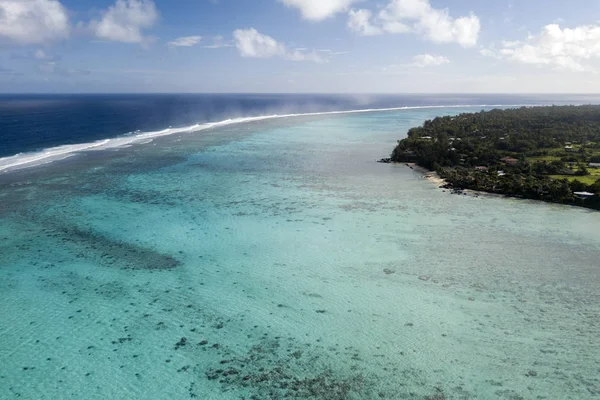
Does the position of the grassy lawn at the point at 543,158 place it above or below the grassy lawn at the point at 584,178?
above

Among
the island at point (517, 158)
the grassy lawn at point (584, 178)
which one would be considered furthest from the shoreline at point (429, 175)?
the grassy lawn at point (584, 178)

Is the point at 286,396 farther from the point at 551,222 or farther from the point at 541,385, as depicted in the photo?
the point at 551,222

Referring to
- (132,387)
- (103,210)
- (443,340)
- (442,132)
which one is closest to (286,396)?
(132,387)

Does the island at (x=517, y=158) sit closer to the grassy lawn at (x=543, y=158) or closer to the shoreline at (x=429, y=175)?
the grassy lawn at (x=543, y=158)

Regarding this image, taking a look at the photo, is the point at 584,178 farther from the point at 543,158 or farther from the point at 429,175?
the point at 429,175

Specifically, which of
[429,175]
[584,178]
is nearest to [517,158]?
[584,178]

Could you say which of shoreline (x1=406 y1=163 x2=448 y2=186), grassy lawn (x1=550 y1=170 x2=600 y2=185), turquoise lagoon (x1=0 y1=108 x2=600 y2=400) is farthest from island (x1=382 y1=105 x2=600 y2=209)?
turquoise lagoon (x1=0 y1=108 x2=600 y2=400)
